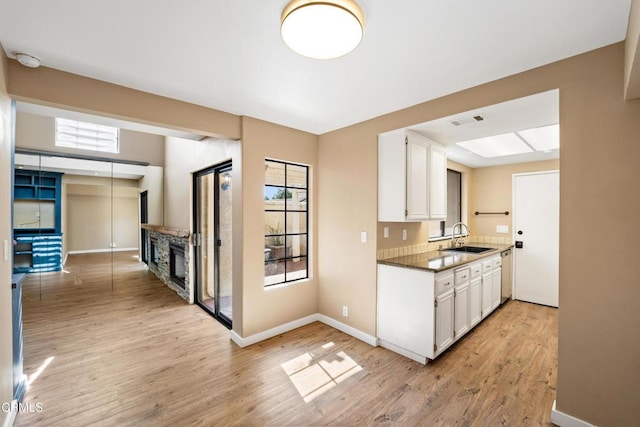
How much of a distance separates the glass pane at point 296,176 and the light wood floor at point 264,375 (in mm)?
1881

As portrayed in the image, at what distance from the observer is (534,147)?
3.68 metres

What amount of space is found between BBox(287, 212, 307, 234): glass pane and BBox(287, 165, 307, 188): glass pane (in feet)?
1.27

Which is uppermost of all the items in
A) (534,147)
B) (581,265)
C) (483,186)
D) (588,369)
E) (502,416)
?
(534,147)

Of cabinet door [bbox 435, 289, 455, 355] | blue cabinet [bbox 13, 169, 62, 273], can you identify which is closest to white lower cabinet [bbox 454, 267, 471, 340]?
cabinet door [bbox 435, 289, 455, 355]

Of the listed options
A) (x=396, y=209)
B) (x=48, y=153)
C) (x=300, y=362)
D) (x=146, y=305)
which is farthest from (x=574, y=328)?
(x=48, y=153)

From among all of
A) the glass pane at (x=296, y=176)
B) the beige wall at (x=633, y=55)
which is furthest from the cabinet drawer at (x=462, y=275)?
the glass pane at (x=296, y=176)

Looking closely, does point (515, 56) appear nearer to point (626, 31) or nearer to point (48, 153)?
point (626, 31)

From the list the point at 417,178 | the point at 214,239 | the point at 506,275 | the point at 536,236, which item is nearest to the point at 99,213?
the point at 214,239

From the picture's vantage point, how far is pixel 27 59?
1.81 m

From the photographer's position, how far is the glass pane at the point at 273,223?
10.7ft

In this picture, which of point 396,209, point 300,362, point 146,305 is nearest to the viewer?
point 300,362

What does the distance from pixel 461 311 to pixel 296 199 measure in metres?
2.38

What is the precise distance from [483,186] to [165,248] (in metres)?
6.24

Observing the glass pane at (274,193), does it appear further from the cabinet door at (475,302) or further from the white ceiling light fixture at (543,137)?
the white ceiling light fixture at (543,137)
